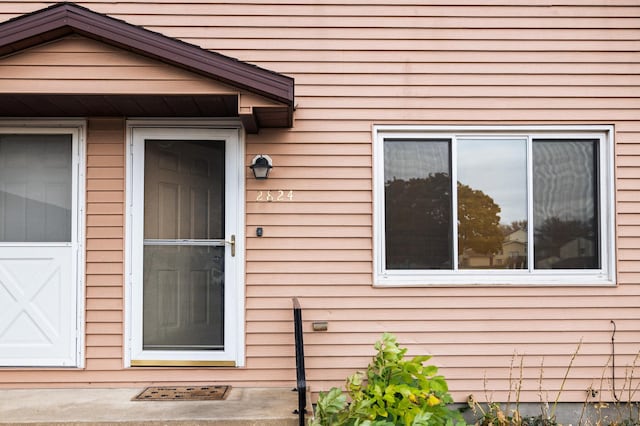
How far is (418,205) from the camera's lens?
444 centimetres

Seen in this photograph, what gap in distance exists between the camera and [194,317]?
439 cm

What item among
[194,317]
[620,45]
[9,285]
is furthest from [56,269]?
[620,45]

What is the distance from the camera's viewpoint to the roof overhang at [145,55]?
12.0ft

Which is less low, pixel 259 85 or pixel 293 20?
pixel 293 20

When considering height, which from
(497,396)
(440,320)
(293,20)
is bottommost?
(497,396)

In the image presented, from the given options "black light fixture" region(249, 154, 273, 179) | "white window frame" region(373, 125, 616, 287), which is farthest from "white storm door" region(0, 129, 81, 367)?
"white window frame" region(373, 125, 616, 287)

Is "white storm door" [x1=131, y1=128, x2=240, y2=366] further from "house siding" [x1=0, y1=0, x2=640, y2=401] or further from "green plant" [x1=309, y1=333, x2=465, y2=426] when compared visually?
"green plant" [x1=309, y1=333, x2=465, y2=426]

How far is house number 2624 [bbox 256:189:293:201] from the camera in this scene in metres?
4.39

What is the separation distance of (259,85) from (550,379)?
10.2 feet

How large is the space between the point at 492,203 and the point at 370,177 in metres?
0.99

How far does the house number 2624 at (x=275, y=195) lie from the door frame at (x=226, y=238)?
5.8 inches

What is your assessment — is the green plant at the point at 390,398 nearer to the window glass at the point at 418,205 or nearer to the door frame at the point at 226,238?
the window glass at the point at 418,205

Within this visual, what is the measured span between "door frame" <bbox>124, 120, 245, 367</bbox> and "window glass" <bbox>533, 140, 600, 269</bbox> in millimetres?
2334

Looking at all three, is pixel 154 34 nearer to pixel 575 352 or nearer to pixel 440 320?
pixel 440 320
